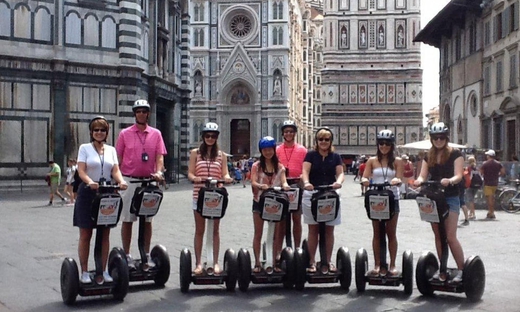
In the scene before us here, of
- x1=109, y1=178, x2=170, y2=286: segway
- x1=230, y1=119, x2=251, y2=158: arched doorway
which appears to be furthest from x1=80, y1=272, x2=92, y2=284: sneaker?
x1=230, y1=119, x2=251, y2=158: arched doorway

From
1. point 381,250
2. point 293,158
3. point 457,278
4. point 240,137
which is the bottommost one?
point 457,278

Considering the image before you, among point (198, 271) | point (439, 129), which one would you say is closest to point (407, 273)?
point (439, 129)

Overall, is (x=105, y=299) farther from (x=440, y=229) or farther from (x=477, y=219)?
(x=477, y=219)

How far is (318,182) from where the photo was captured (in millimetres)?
7816

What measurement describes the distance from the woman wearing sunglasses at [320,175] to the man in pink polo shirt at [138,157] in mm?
1661

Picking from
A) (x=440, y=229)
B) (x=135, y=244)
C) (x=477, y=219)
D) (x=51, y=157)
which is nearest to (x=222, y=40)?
(x=51, y=157)

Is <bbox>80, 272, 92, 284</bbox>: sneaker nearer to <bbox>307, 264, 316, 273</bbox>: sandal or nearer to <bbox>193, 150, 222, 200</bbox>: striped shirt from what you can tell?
<bbox>193, 150, 222, 200</bbox>: striped shirt

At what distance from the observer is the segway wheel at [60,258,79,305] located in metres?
6.86

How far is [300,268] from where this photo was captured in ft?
24.9

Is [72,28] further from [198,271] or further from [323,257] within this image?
[323,257]

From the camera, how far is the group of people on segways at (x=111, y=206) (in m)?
6.95

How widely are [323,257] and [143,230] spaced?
6.66ft

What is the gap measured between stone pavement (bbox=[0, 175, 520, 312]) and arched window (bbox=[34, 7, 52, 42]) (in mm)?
10106

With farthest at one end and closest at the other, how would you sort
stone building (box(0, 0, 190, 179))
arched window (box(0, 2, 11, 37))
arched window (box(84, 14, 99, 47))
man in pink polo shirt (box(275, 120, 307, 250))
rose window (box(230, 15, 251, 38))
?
rose window (box(230, 15, 251, 38))
arched window (box(84, 14, 99, 47))
stone building (box(0, 0, 190, 179))
arched window (box(0, 2, 11, 37))
man in pink polo shirt (box(275, 120, 307, 250))
